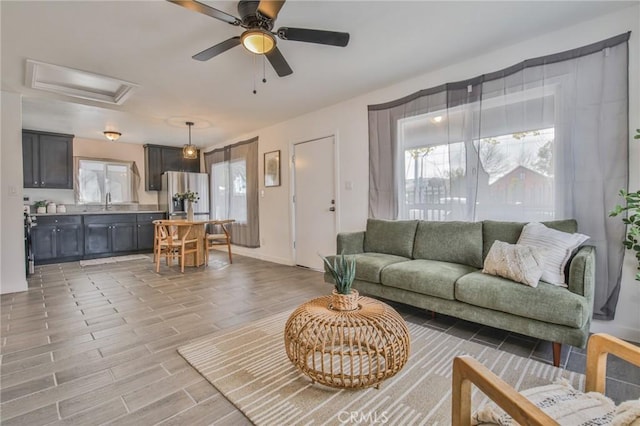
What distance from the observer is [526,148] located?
2.65 meters

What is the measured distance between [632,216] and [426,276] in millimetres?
1399

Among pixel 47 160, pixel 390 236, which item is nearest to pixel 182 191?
pixel 47 160

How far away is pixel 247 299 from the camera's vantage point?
3.27m

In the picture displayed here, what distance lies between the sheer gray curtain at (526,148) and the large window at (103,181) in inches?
242

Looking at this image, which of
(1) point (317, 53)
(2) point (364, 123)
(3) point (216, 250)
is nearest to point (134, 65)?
(1) point (317, 53)

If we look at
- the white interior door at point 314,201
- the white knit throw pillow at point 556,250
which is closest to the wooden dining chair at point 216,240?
the white interior door at point 314,201

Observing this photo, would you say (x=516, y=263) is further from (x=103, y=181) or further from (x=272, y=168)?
(x=103, y=181)

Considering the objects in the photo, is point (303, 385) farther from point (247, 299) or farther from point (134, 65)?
point (134, 65)

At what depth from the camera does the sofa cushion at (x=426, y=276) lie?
2350mm

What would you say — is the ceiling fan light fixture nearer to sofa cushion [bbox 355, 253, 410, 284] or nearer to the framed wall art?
sofa cushion [bbox 355, 253, 410, 284]

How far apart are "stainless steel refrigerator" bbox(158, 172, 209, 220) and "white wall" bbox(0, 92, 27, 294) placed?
297cm

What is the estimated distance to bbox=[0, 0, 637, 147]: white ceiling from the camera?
2.20 meters

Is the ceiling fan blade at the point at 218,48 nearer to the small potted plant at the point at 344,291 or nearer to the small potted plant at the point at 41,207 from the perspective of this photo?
the small potted plant at the point at 344,291

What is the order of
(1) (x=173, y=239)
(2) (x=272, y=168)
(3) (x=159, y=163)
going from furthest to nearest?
(3) (x=159, y=163)
(2) (x=272, y=168)
(1) (x=173, y=239)
